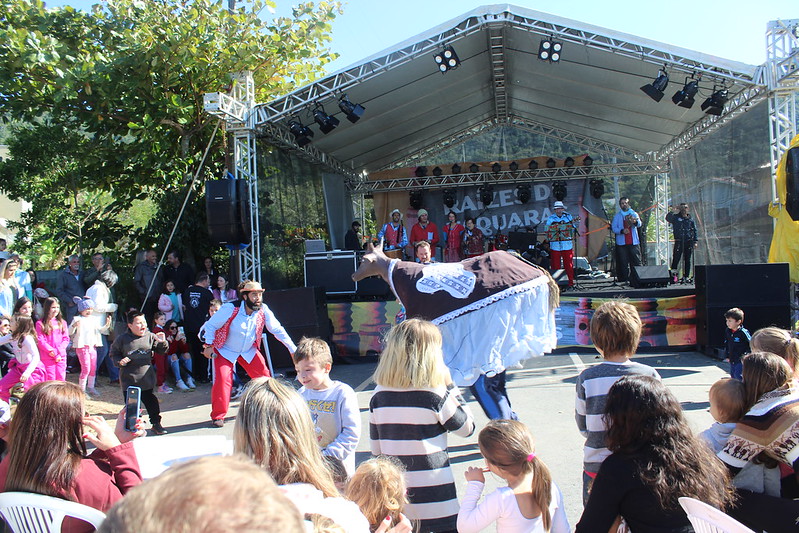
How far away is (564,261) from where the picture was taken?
1215cm

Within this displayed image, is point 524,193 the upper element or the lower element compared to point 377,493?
upper

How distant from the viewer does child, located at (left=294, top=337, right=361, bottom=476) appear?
111 inches

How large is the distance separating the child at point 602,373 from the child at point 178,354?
283 inches

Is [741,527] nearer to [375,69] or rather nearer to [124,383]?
[124,383]

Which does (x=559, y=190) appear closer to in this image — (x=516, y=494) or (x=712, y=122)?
(x=712, y=122)

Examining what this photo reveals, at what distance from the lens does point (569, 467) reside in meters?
4.53

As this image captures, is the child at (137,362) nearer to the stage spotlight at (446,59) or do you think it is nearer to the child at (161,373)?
the child at (161,373)

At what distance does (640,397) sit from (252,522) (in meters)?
1.64

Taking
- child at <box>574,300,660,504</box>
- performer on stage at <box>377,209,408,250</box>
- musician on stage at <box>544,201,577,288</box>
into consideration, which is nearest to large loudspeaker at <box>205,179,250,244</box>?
performer on stage at <box>377,209,408,250</box>

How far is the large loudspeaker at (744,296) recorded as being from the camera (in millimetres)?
8453

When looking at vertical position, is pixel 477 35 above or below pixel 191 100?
above

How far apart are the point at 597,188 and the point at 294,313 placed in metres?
10.3

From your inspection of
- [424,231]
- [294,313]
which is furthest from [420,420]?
[424,231]

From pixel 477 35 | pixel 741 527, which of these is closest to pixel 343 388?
pixel 741 527
